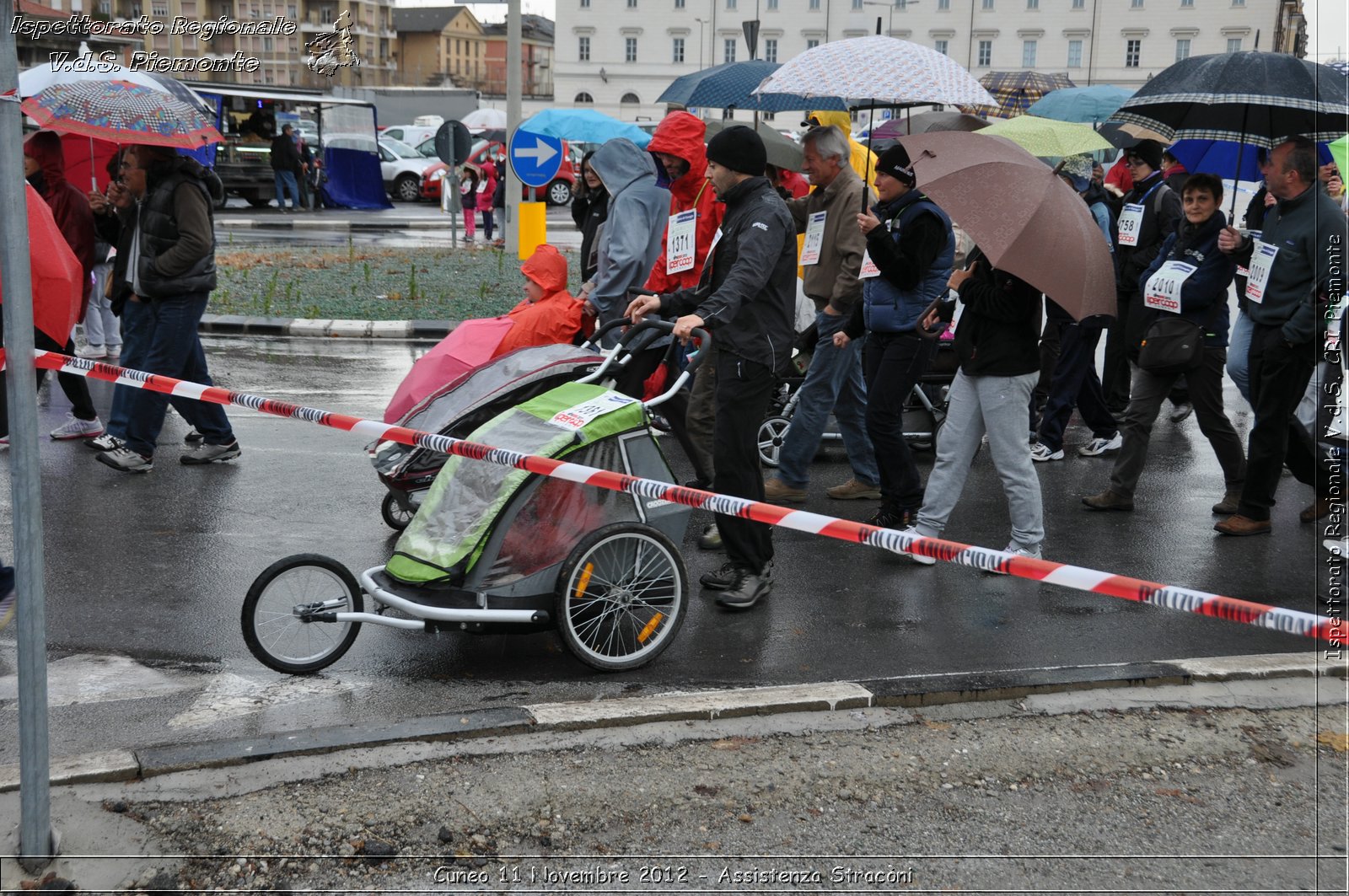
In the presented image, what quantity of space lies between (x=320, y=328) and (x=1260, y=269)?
356 inches

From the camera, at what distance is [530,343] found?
6.64 m

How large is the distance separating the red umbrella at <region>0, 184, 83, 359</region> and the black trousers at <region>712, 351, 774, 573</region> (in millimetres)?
2507

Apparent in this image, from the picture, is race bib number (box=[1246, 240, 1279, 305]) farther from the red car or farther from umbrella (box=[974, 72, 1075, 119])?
the red car

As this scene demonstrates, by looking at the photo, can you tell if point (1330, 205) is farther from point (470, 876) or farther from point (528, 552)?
point (470, 876)

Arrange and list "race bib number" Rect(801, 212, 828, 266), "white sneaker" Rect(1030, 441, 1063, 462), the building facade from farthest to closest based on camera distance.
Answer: the building facade < "white sneaker" Rect(1030, 441, 1063, 462) < "race bib number" Rect(801, 212, 828, 266)

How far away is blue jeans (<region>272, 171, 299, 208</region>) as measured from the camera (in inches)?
1151

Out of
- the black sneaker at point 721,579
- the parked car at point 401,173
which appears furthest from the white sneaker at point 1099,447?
the parked car at point 401,173

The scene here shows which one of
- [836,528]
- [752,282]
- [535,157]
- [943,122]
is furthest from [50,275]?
[535,157]

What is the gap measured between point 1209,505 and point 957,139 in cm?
299

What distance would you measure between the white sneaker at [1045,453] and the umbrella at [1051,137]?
78.7 inches

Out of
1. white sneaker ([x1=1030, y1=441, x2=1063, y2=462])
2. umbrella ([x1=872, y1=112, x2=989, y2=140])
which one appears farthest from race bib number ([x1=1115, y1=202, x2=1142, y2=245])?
white sneaker ([x1=1030, y1=441, x2=1063, y2=462])

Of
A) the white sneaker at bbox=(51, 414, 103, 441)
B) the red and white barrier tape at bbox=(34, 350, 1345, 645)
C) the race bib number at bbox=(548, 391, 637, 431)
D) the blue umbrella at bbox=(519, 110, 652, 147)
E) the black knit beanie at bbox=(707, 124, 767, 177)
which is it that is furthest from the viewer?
the blue umbrella at bbox=(519, 110, 652, 147)

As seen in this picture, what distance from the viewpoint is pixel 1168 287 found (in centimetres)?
706

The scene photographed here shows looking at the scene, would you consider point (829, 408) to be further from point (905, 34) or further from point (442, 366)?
point (905, 34)
